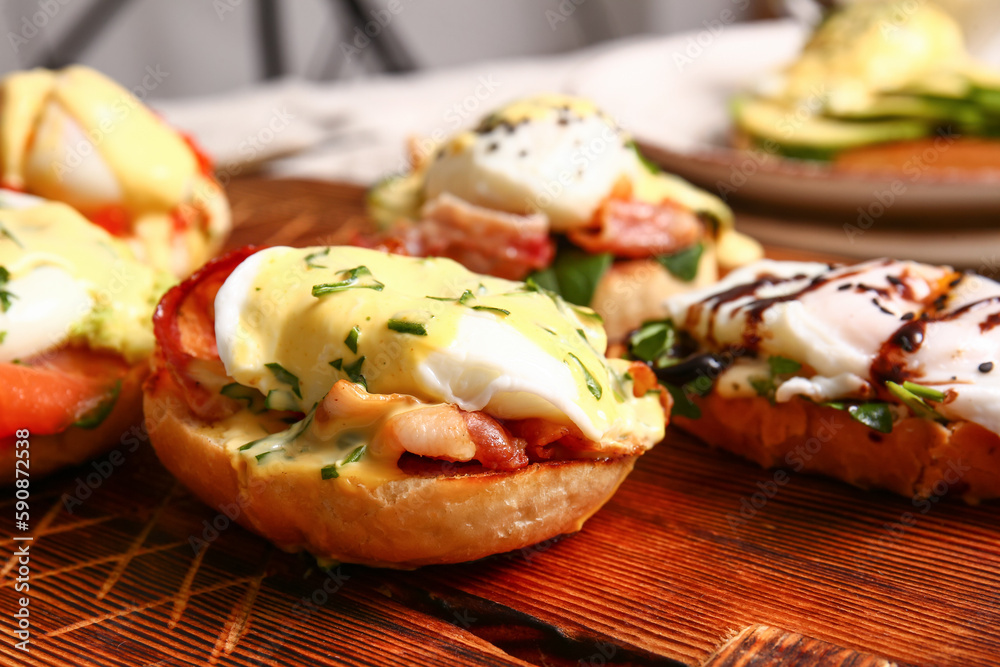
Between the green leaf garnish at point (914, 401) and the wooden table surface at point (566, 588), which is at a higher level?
the green leaf garnish at point (914, 401)

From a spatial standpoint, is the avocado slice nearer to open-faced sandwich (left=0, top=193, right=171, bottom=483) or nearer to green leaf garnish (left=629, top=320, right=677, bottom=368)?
green leaf garnish (left=629, top=320, right=677, bottom=368)

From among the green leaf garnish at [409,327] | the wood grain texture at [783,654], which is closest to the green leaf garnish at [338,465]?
the green leaf garnish at [409,327]

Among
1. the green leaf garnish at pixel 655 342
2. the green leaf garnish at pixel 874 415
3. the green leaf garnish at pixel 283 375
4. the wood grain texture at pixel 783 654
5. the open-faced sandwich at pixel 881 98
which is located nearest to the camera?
the wood grain texture at pixel 783 654

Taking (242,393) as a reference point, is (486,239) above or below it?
below

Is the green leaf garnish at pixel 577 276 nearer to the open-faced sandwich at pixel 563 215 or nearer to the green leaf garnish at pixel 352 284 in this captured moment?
the open-faced sandwich at pixel 563 215

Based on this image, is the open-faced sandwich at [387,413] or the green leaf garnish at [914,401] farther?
the green leaf garnish at [914,401]

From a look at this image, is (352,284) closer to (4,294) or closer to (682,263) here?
(4,294)

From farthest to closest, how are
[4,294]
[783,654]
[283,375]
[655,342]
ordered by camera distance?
1. [655,342]
2. [4,294]
3. [283,375]
4. [783,654]

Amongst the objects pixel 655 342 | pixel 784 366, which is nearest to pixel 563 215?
pixel 655 342
